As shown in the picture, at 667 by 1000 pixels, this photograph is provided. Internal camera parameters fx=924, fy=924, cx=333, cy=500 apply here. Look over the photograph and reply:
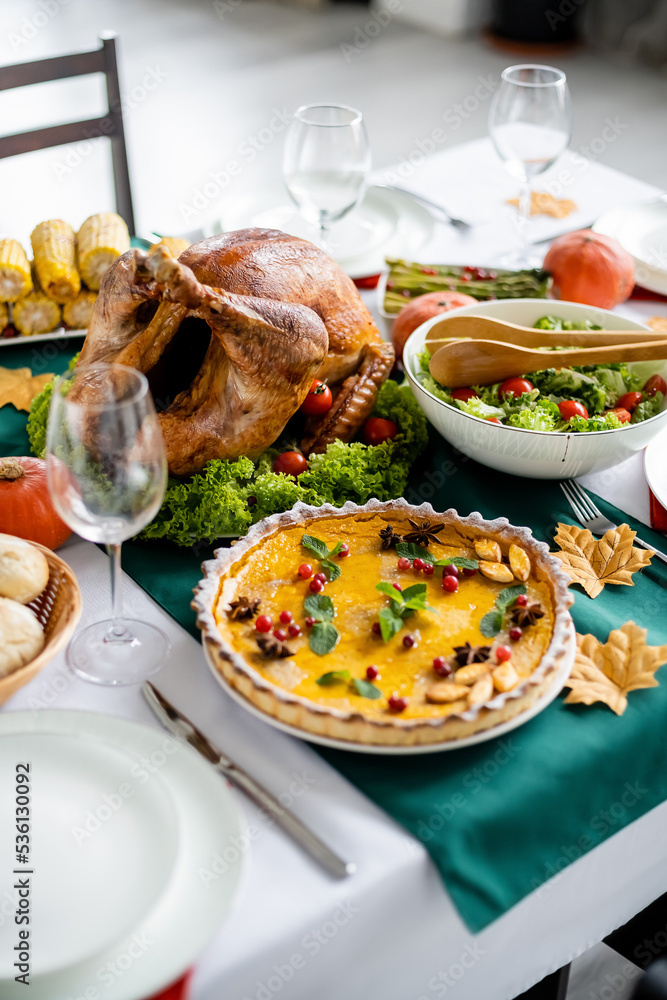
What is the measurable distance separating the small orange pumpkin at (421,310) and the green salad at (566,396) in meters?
0.21

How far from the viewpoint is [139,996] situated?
0.92 metres

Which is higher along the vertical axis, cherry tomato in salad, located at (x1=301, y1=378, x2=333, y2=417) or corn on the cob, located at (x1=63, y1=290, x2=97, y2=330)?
corn on the cob, located at (x1=63, y1=290, x2=97, y2=330)

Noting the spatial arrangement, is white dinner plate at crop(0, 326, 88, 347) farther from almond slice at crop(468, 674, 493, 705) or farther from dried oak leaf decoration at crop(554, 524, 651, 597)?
almond slice at crop(468, 674, 493, 705)

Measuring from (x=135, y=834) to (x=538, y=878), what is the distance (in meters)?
0.50

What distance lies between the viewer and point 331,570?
1.42 meters

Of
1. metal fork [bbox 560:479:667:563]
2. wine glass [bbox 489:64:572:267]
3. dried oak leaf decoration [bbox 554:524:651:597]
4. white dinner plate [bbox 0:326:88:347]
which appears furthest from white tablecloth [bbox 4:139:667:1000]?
wine glass [bbox 489:64:572:267]

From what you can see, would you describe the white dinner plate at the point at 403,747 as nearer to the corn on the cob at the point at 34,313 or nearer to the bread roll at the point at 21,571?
the bread roll at the point at 21,571

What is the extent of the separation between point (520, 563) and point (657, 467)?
50 cm

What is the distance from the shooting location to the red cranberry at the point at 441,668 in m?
1.24

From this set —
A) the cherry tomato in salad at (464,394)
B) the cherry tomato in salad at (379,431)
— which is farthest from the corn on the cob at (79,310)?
the cherry tomato in salad at (464,394)

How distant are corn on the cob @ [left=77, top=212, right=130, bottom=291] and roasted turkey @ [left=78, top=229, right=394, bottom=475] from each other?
49 cm

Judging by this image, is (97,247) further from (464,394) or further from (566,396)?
(566,396)

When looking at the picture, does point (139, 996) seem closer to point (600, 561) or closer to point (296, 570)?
point (296, 570)

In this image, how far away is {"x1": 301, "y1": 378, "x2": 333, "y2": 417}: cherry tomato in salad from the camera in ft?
6.13
